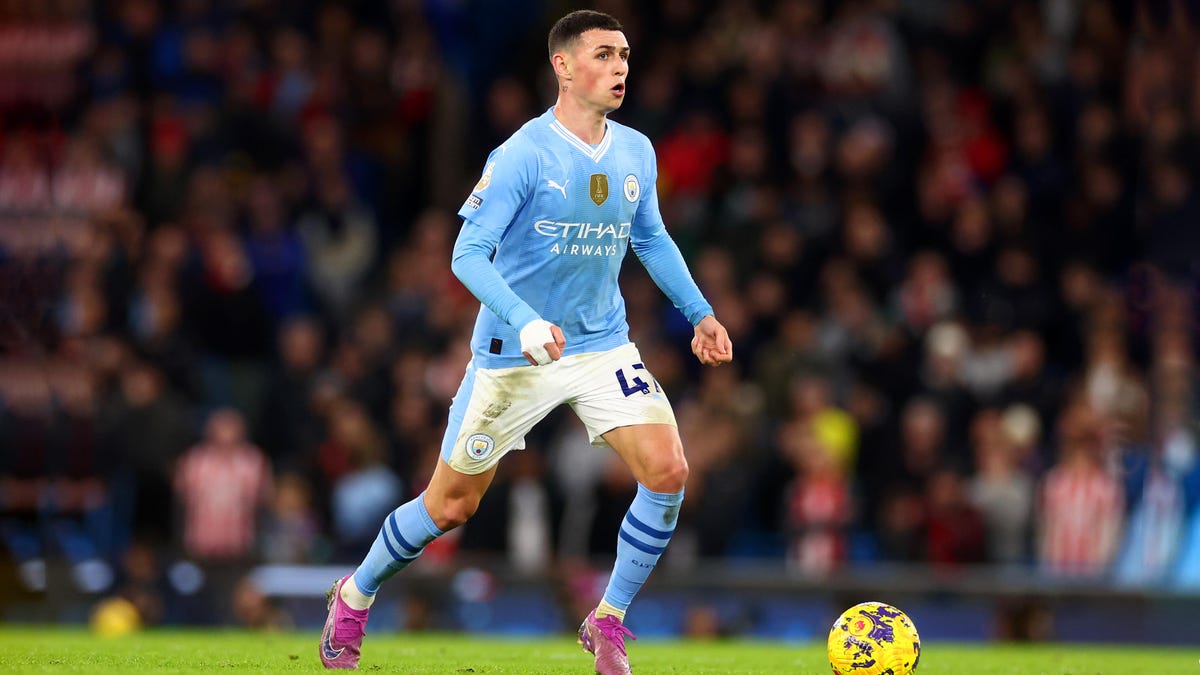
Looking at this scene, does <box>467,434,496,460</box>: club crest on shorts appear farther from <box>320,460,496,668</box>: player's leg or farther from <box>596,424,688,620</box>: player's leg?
<box>596,424,688,620</box>: player's leg

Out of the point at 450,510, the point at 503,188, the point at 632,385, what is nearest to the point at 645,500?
the point at 632,385

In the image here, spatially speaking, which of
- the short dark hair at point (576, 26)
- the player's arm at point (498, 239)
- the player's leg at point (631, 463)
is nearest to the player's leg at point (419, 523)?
the player's leg at point (631, 463)

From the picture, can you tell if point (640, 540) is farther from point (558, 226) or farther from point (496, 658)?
point (496, 658)

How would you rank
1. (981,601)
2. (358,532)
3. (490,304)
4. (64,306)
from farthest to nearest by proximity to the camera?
(64,306)
(358,532)
(981,601)
(490,304)

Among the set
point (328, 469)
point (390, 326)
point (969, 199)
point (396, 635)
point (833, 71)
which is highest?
point (833, 71)

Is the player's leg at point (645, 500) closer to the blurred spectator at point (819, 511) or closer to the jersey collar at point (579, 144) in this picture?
the jersey collar at point (579, 144)

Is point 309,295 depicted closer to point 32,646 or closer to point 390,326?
point 390,326

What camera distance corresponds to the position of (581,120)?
812 cm

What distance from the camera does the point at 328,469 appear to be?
53.4 ft

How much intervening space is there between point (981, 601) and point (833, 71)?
6.48 metres

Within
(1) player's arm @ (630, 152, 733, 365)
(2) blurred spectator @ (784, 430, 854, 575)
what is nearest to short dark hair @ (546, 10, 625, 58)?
(1) player's arm @ (630, 152, 733, 365)

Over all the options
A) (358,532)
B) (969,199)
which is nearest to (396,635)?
(358,532)

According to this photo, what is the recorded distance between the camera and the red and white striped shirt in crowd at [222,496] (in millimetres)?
16250

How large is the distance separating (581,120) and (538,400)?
1.27 metres
